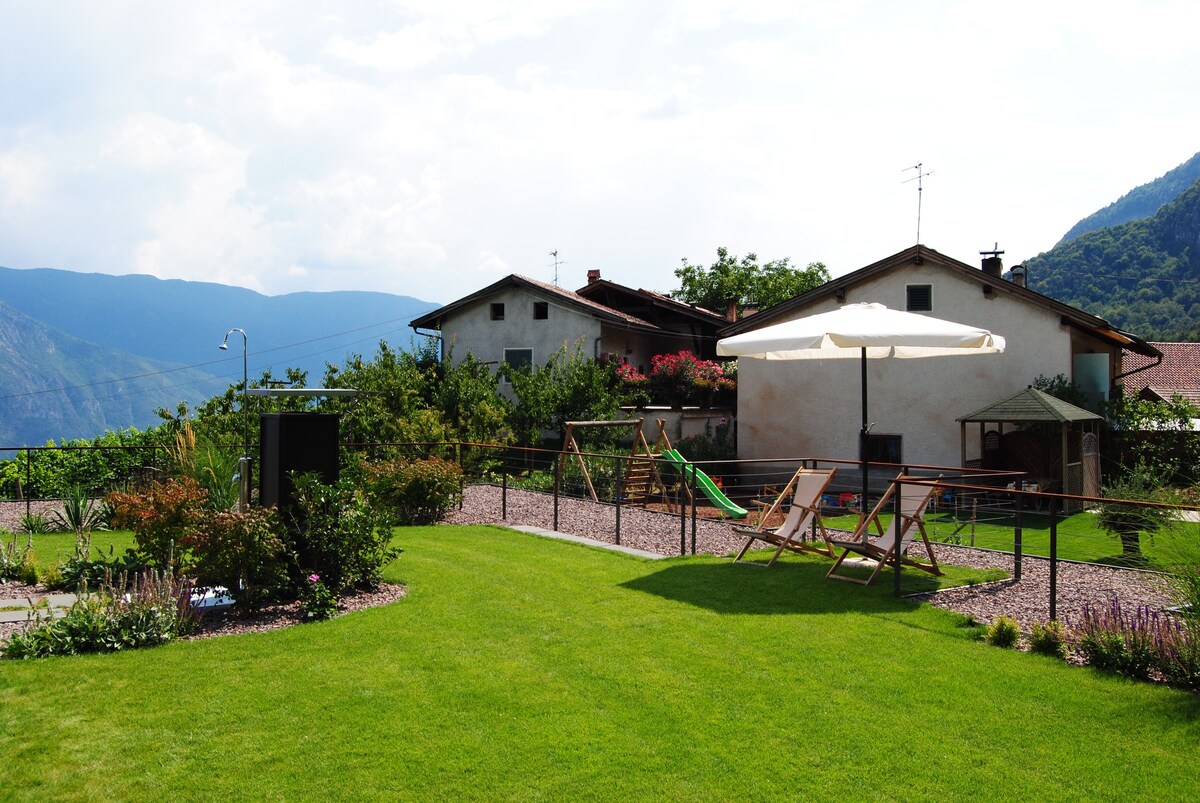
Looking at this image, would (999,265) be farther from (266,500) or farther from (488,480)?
(266,500)

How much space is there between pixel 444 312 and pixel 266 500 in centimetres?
2121

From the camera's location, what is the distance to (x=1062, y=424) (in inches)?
674

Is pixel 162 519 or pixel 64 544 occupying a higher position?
pixel 162 519

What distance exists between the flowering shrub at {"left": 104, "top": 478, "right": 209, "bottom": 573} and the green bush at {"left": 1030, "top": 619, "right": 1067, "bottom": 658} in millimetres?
6460

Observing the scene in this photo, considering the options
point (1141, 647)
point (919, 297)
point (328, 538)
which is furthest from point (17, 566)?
point (919, 297)

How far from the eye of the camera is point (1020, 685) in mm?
5371

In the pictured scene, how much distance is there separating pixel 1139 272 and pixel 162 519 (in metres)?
69.4

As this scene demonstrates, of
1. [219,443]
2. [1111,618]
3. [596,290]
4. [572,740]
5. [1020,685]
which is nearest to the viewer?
[572,740]

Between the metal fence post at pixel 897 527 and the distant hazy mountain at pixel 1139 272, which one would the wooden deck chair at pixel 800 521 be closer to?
the metal fence post at pixel 897 527

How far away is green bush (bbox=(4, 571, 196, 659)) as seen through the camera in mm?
5992

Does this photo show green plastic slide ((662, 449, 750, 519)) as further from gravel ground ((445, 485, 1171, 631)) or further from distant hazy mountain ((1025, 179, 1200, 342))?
distant hazy mountain ((1025, 179, 1200, 342))

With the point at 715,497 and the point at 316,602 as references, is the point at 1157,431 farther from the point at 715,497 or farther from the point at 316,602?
the point at 316,602

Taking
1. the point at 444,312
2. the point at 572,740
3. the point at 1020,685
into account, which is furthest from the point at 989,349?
the point at 444,312

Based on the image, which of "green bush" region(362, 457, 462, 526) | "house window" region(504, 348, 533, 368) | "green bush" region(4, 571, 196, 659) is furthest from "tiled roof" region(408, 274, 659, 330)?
"green bush" region(4, 571, 196, 659)
